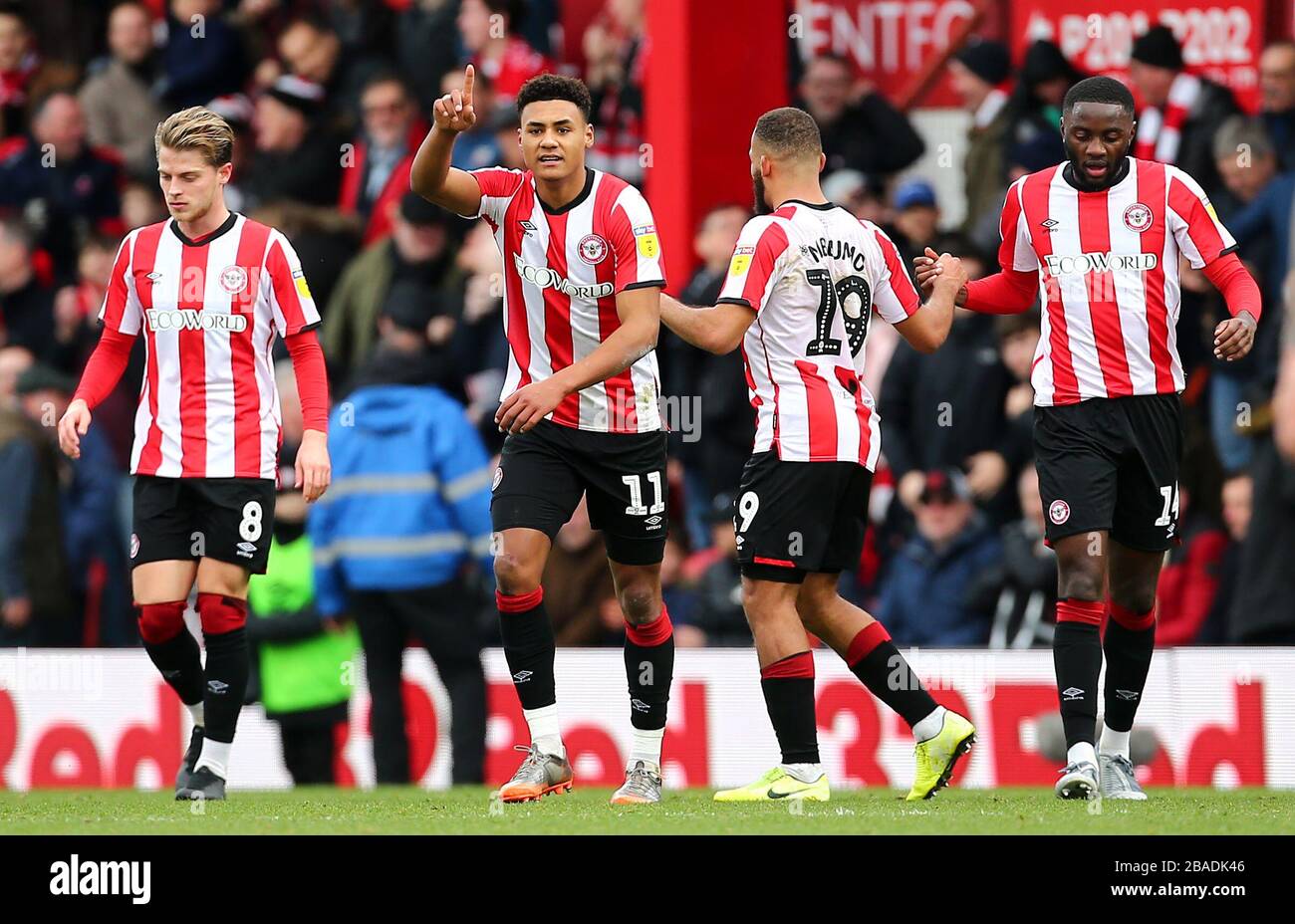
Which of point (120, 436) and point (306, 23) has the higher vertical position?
point (306, 23)

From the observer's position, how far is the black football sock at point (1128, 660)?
7.84 meters

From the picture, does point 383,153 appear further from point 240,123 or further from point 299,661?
point 299,661

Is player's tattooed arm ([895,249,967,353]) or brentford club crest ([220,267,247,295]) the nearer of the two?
player's tattooed arm ([895,249,967,353])

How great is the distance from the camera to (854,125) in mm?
12852

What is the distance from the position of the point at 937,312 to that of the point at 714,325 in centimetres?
96

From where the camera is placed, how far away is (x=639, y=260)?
7.19 m

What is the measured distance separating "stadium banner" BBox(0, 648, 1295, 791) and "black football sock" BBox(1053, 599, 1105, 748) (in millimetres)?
3152

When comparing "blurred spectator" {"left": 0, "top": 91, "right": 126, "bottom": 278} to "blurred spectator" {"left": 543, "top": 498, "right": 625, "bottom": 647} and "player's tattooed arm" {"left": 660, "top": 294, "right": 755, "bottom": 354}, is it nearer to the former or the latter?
"blurred spectator" {"left": 543, "top": 498, "right": 625, "bottom": 647}

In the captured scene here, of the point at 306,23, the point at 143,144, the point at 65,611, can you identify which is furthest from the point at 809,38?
the point at 65,611

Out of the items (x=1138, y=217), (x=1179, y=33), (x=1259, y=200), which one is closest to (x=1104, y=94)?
(x=1138, y=217)

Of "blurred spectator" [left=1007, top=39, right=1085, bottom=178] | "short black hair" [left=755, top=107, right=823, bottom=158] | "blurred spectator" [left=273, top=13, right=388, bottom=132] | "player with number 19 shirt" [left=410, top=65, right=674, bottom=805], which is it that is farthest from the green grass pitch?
"blurred spectator" [left=273, top=13, right=388, bottom=132]

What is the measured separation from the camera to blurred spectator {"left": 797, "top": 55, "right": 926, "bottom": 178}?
12.8m

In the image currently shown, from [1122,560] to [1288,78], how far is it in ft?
15.2

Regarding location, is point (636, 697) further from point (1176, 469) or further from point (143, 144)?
point (143, 144)
